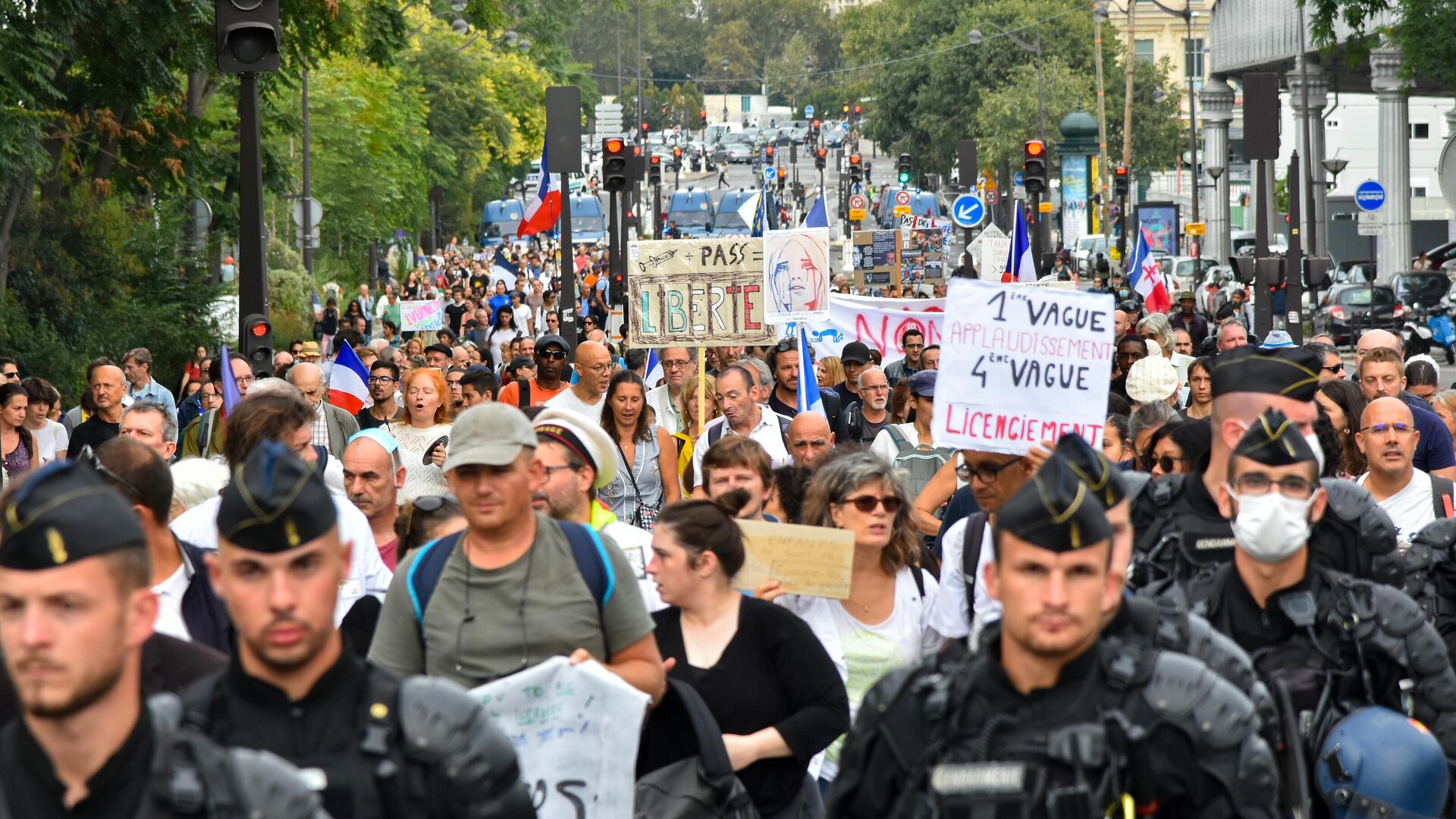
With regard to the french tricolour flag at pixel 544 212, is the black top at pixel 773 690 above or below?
below

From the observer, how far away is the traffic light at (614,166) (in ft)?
78.0

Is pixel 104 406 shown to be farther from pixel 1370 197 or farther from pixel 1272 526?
pixel 1370 197

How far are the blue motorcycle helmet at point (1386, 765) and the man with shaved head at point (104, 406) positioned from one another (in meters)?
9.46

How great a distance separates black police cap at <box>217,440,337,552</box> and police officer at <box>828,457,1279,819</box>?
3.72 feet

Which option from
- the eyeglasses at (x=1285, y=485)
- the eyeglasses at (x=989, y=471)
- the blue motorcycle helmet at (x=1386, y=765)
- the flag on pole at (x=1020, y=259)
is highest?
the flag on pole at (x=1020, y=259)

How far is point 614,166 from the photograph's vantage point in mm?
24062

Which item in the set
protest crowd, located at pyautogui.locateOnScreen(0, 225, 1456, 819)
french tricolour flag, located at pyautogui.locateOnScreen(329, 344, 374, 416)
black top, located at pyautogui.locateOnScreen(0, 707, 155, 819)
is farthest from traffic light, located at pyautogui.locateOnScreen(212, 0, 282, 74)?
black top, located at pyautogui.locateOnScreen(0, 707, 155, 819)

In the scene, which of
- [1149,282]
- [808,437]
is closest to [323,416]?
[808,437]

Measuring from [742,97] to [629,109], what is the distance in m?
33.4

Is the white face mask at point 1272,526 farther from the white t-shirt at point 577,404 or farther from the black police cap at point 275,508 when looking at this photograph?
the white t-shirt at point 577,404

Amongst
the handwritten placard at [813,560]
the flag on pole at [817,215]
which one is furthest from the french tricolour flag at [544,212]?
the handwritten placard at [813,560]

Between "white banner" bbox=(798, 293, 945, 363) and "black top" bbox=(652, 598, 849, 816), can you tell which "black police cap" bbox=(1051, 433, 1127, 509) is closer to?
"black top" bbox=(652, 598, 849, 816)

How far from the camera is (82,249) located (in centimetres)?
2469

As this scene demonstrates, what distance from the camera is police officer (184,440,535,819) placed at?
3.79 meters
